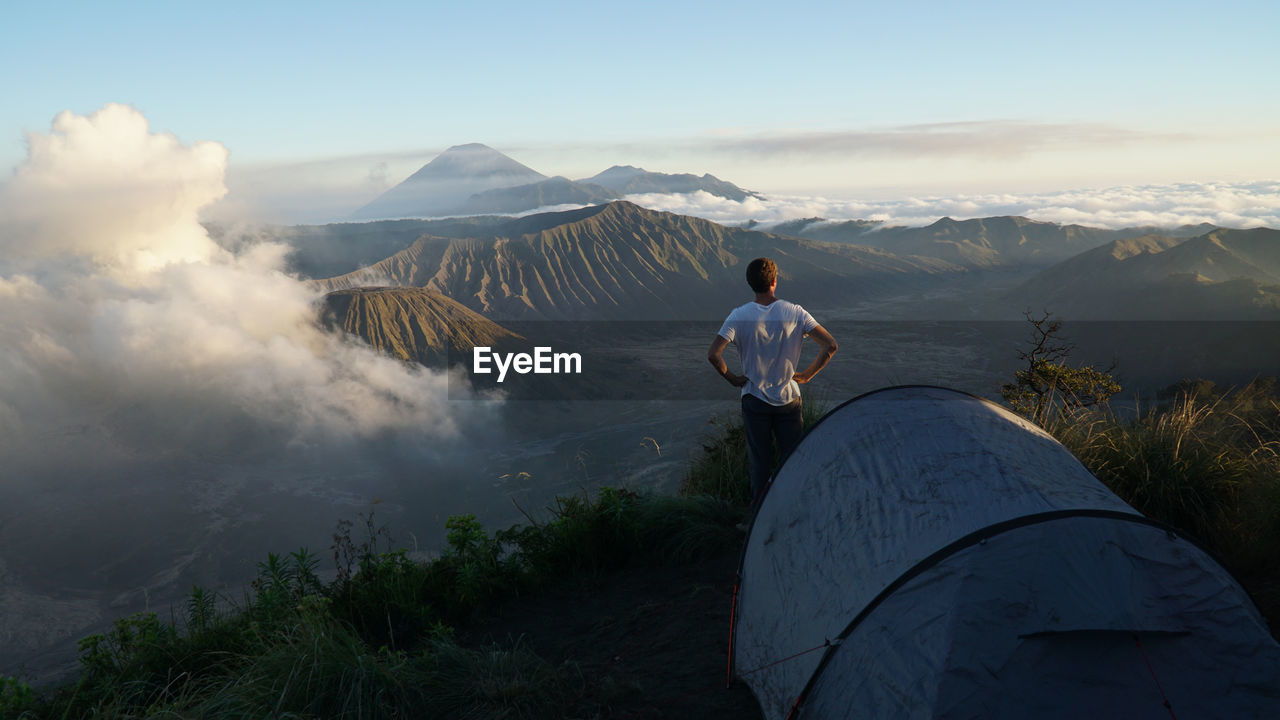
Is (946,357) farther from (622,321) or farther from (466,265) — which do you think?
(466,265)

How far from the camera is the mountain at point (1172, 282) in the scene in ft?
232

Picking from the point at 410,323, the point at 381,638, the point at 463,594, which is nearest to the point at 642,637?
the point at 463,594

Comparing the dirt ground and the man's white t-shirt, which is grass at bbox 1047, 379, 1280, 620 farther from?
the dirt ground

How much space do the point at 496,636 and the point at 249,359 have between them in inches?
5091

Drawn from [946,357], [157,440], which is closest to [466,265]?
[157,440]

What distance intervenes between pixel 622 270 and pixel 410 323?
2640 inches

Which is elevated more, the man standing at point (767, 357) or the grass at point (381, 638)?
the man standing at point (767, 357)

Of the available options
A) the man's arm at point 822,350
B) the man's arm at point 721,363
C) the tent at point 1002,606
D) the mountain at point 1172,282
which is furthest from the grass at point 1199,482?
the mountain at point 1172,282

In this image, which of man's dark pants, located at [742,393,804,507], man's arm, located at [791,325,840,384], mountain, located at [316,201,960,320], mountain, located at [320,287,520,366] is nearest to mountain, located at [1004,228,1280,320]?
mountain, located at [316,201,960,320]

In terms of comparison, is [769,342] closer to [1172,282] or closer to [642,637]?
[642,637]

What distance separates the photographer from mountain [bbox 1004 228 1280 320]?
232 feet

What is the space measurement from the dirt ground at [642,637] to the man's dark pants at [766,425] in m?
0.91

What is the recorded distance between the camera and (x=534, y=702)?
11.9 ft

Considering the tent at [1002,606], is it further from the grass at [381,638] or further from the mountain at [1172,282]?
the mountain at [1172,282]
